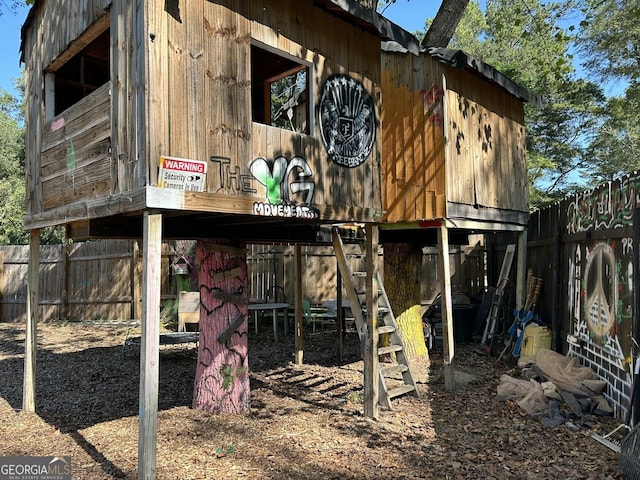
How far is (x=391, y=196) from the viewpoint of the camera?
7.86m

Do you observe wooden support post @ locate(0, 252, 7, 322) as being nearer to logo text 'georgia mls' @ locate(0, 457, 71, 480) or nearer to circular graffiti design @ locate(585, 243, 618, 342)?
logo text 'georgia mls' @ locate(0, 457, 71, 480)

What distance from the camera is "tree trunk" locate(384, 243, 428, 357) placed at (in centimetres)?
877

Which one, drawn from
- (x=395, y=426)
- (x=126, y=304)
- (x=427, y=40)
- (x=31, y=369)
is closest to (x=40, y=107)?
(x=31, y=369)

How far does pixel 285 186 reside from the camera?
4969 mm

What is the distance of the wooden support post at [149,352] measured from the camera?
12.3 ft

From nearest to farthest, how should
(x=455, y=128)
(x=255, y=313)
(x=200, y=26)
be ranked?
(x=200, y=26) < (x=455, y=128) < (x=255, y=313)

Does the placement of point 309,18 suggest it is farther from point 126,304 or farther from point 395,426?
point 126,304

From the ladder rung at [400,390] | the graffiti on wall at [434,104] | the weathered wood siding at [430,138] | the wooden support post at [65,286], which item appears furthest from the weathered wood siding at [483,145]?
the wooden support post at [65,286]

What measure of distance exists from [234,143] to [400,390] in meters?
3.85

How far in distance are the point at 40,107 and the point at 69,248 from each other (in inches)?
365

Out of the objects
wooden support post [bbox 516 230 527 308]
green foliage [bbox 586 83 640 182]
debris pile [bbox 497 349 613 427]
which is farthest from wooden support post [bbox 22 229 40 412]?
green foliage [bbox 586 83 640 182]

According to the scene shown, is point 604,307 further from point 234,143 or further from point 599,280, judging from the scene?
point 234,143

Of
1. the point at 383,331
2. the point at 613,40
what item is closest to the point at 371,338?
the point at 383,331

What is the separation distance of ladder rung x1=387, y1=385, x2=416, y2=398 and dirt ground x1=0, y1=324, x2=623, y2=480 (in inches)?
5.6
